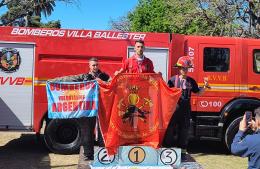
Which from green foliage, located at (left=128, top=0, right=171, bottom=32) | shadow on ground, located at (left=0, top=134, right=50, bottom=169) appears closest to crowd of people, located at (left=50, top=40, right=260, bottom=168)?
shadow on ground, located at (left=0, top=134, right=50, bottom=169)

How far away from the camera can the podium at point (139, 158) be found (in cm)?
720

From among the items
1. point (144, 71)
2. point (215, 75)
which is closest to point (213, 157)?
point (215, 75)

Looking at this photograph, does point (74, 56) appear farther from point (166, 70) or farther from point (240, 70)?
point (240, 70)

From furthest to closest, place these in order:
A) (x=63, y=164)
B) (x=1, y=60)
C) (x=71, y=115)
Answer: (x=1, y=60) → (x=63, y=164) → (x=71, y=115)

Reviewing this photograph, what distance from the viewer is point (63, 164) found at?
9.89 m

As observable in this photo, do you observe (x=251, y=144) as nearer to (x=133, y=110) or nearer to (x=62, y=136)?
(x=133, y=110)

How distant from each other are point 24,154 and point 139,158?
443 cm

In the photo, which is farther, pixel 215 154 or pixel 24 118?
pixel 215 154

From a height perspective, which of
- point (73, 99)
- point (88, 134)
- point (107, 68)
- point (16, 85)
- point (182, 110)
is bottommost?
point (88, 134)

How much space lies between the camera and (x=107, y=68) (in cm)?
1079

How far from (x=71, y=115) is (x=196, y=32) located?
737 inches

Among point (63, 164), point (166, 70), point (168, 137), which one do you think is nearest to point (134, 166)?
point (168, 137)

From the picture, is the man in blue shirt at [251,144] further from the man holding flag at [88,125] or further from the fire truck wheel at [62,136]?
the fire truck wheel at [62,136]

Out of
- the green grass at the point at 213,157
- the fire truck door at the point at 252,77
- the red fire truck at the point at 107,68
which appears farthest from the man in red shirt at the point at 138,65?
the fire truck door at the point at 252,77
